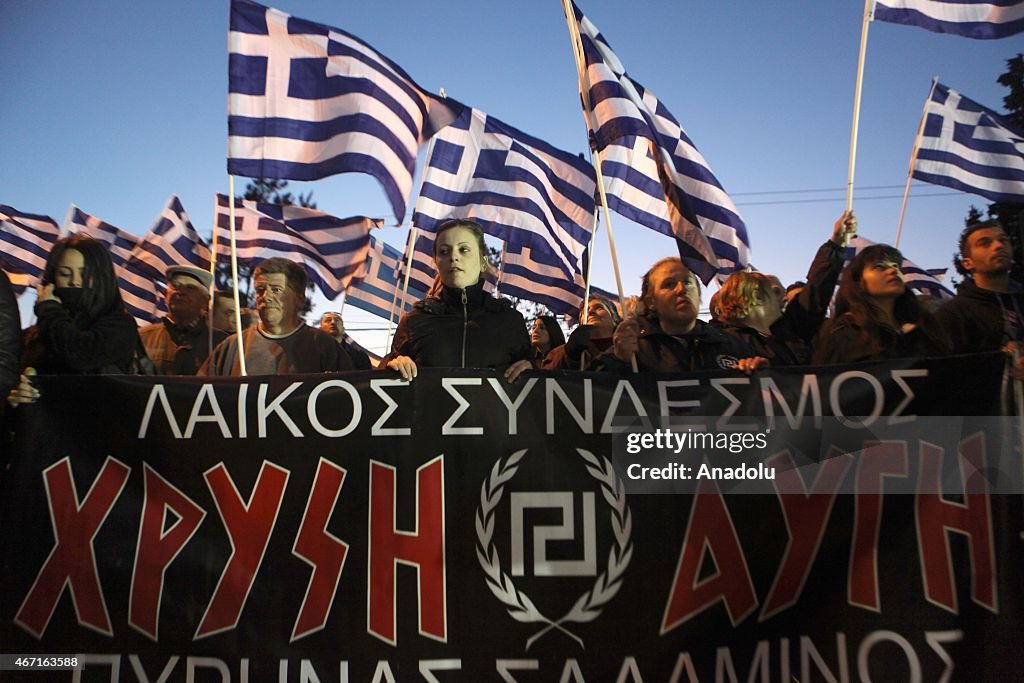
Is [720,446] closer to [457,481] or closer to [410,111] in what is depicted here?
[457,481]

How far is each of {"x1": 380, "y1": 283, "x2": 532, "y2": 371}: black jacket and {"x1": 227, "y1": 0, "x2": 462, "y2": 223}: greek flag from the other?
120 centimetres

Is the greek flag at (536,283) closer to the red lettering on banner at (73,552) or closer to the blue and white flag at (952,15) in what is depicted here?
the blue and white flag at (952,15)

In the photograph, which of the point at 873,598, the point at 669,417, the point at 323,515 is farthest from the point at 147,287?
the point at 873,598

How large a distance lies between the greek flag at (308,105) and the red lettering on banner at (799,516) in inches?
110

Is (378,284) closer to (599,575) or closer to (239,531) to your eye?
(239,531)

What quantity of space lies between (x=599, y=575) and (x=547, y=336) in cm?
312

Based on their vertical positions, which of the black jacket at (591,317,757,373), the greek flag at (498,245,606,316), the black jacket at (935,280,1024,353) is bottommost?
the black jacket at (591,317,757,373)

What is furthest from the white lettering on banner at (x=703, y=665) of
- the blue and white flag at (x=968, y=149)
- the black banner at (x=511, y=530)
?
the blue and white flag at (x=968, y=149)

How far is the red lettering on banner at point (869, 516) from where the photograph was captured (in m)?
3.51

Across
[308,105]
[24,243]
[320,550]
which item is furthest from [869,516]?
[24,243]

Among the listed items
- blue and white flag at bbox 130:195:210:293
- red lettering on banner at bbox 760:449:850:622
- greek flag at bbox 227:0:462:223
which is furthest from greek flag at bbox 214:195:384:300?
red lettering on banner at bbox 760:449:850:622

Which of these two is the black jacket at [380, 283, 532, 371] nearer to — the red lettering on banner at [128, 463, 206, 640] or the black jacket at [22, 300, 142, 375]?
the red lettering on banner at [128, 463, 206, 640]

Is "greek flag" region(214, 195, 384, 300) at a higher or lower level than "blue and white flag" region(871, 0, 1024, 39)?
lower

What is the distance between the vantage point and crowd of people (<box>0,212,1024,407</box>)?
13.8 ft
